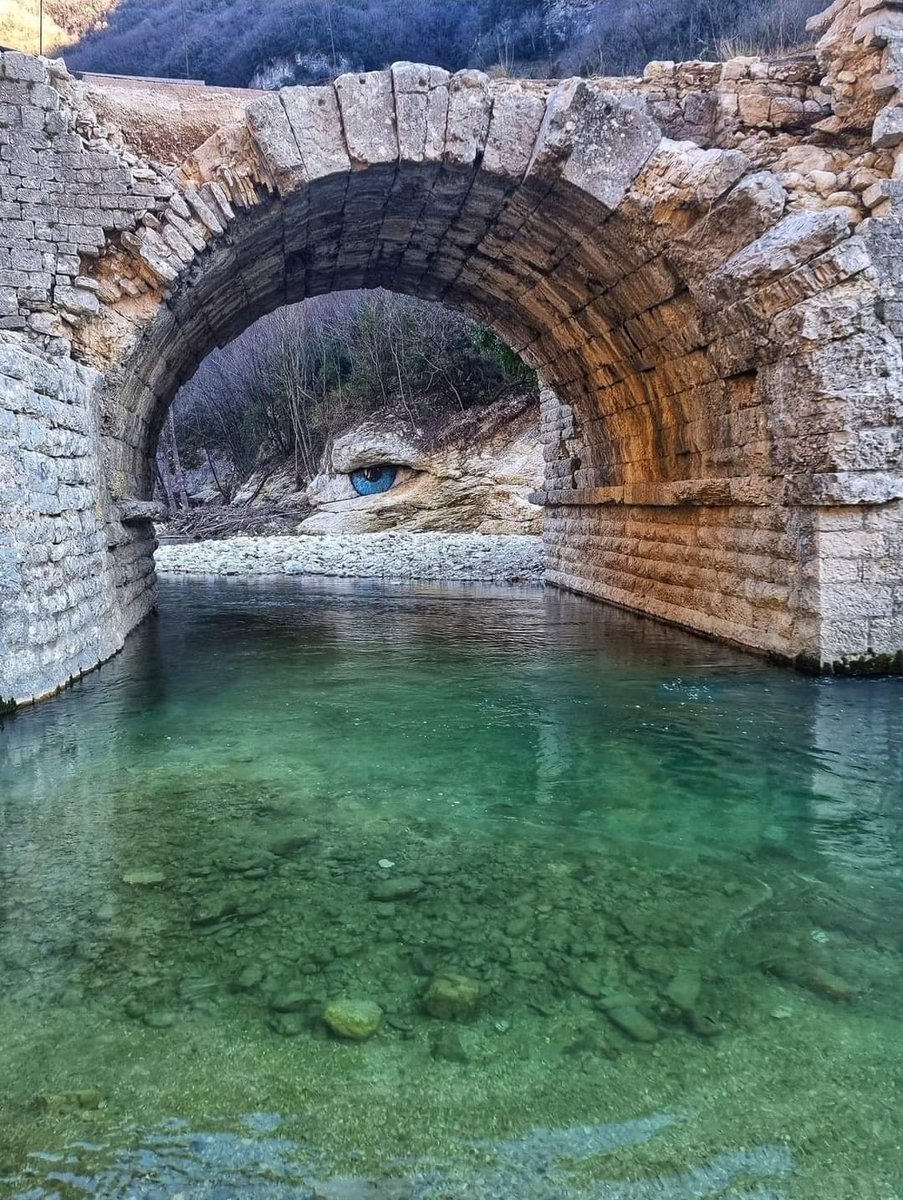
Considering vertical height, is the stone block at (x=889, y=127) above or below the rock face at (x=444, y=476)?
above

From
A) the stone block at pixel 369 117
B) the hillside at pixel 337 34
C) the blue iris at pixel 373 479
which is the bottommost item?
the blue iris at pixel 373 479

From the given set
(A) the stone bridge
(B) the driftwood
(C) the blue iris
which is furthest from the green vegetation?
(A) the stone bridge

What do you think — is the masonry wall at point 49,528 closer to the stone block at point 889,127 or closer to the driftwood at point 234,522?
the stone block at point 889,127

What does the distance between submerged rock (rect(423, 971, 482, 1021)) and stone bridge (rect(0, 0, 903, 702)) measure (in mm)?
3908

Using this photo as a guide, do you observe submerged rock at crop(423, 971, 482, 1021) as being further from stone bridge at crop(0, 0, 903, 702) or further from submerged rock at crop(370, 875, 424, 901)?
stone bridge at crop(0, 0, 903, 702)

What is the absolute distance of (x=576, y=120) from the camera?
656cm

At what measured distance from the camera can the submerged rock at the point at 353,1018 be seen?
2.06 meters

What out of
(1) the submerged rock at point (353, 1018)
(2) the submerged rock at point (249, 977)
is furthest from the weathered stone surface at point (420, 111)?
(1) the submerged rock at point (353, 1018)

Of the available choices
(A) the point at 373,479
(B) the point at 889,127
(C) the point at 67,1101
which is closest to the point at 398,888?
(C) the point at 67,1101

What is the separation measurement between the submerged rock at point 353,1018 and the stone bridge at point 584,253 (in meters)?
3.81

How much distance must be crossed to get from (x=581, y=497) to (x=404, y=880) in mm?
9234

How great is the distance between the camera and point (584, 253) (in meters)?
7.75

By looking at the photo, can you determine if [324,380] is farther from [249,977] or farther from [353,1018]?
[353,1018]

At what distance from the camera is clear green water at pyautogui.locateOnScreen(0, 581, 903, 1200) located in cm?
168
